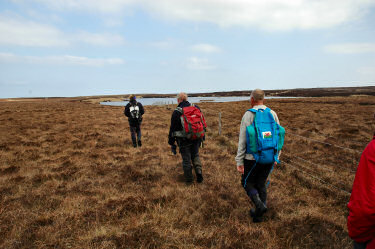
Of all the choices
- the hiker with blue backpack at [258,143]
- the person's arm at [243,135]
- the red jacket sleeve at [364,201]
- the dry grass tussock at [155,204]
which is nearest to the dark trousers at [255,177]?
the hiker with blue backpack at [258,143]

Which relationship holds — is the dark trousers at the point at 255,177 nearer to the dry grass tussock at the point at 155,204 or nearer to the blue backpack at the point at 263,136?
the blue backpack at the point at 263,136

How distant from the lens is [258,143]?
3.22 m

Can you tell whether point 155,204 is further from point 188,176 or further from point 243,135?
point 243,135

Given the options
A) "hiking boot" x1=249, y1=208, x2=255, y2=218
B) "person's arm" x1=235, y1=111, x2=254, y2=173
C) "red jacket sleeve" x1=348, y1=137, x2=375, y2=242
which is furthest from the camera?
"hiking boot" x1=249, y1=208, x2=255, y2=218

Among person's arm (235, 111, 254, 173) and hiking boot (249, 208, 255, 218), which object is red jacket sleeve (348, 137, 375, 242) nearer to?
person's arm (235, 111, 254, 173)

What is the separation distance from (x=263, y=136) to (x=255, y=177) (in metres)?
0.93

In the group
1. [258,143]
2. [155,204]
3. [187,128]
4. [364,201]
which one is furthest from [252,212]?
[364,201]

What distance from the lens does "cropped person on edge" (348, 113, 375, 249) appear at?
164 centimetres

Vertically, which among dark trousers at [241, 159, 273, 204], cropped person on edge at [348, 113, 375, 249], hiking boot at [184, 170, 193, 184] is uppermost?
cropped person on edge at [348, 113, 375, 249]

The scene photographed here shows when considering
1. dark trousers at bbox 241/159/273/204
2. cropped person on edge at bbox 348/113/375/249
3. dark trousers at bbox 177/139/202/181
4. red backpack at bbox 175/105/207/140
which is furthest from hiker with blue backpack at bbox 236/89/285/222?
dark trousers at bbox 177/139/202/181

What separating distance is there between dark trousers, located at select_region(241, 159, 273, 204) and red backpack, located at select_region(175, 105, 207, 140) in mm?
1717

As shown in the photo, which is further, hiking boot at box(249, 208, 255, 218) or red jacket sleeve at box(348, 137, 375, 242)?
hiking boot at box(249, 208, 255, 218)

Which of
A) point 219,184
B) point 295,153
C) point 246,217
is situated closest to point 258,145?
point 246,217

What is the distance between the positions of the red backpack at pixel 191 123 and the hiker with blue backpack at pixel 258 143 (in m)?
1.68
